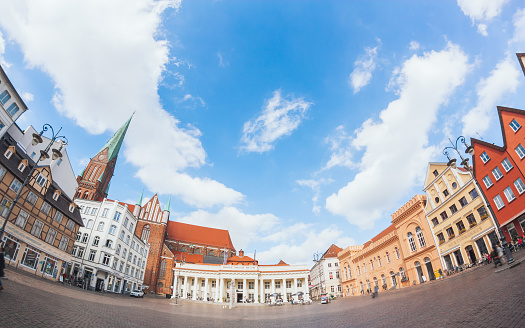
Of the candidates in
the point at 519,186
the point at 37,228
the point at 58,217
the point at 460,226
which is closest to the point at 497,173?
the point at 519,186

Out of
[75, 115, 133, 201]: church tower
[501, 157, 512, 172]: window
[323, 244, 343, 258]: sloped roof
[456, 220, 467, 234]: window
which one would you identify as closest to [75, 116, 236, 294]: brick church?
[75, 115, 133, 201]: church tower

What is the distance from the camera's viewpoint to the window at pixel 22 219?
23.4 metres

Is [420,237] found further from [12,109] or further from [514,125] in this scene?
[12,109]

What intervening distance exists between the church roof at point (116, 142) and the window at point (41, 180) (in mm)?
35734

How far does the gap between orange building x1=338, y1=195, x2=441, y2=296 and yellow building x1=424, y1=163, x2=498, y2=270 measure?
150 centimetres

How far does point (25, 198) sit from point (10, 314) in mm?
23531

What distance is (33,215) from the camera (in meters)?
25.2

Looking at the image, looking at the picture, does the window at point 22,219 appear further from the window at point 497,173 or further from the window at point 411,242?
the window at point 497,173

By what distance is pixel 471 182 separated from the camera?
1128 inches

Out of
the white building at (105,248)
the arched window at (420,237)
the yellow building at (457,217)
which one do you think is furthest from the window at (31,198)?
the arched window at (420,237)

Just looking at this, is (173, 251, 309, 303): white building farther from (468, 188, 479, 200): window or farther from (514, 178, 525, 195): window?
(514, 178, 525, 195): window

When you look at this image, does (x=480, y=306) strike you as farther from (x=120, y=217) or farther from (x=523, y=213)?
(x=120, y=217)

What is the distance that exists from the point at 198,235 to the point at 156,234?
15.7 m

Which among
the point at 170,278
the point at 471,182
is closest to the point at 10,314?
the point at 471,182
